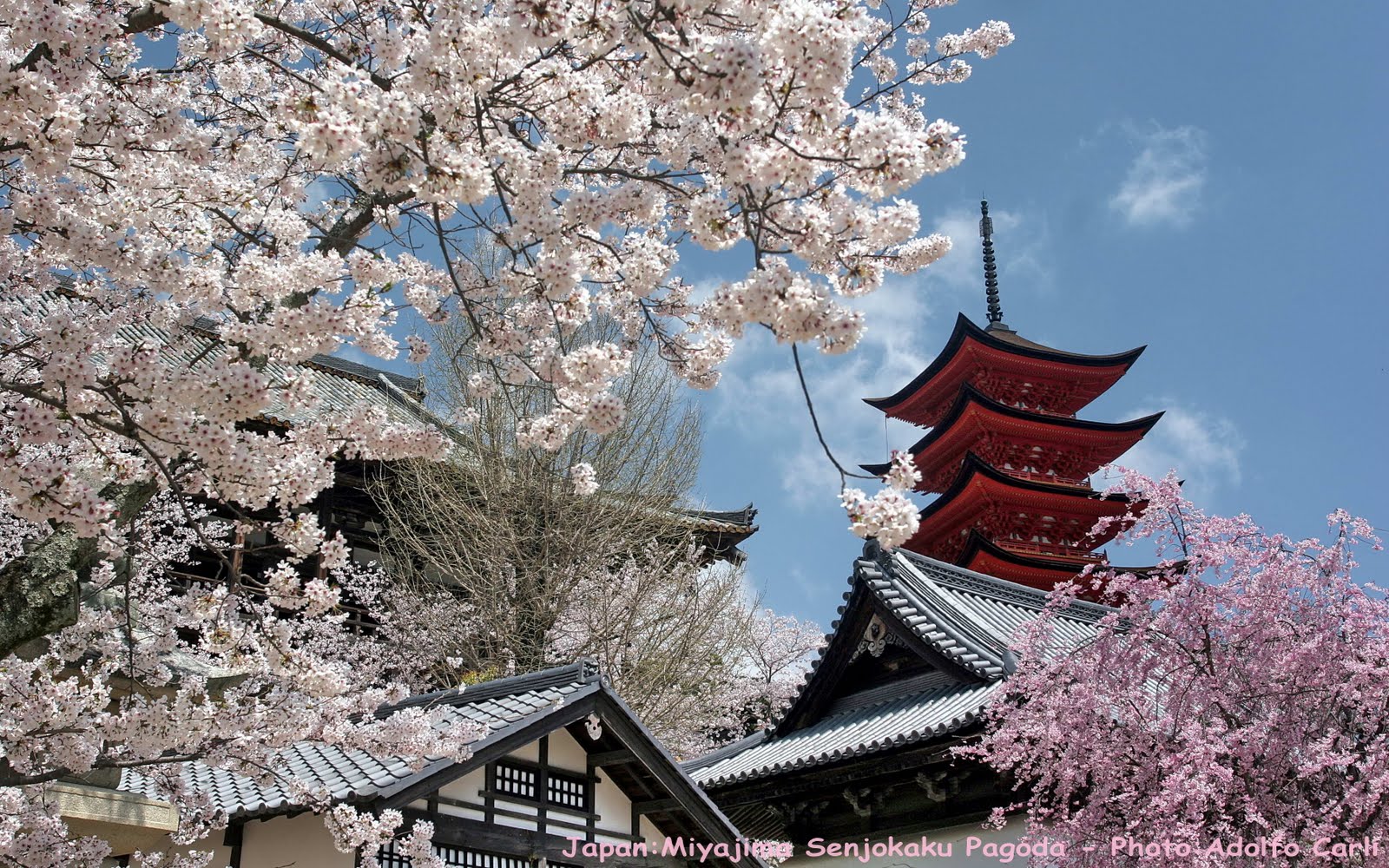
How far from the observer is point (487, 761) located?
854cm

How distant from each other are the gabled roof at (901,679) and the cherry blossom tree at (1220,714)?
173 cm

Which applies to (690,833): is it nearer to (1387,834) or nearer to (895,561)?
(895,561)

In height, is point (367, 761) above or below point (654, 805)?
above

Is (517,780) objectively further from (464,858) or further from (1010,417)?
(1010,417)

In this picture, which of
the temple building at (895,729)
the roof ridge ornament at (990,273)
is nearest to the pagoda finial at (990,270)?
the roof ridge ornament at (990,273)

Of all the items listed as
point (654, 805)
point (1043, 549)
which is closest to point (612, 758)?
point (654, 805)

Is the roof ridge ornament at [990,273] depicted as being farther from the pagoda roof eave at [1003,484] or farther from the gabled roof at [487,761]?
the gabled roof at [487,761]

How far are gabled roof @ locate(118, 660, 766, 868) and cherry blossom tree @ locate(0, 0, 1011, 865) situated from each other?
1137mm

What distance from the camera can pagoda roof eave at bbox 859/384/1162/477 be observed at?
23.2 m

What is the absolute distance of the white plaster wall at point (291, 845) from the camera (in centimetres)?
806

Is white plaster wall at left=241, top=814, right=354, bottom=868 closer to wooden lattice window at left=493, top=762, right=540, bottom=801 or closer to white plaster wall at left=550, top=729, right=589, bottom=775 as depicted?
wooden lattice window at left=493, top=762, right=540, bottom=801

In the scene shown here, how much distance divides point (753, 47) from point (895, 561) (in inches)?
411

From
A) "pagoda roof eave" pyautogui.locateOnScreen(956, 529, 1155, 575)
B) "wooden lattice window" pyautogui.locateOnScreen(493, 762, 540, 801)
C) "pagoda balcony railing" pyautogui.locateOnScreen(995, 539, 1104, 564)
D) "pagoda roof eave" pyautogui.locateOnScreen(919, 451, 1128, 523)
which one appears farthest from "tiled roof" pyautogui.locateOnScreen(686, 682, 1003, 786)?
"pagoda balcony railing" pyautogui.locateOnScreen(995, 539, 1104, 564)

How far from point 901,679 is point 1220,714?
4959 millimetres
